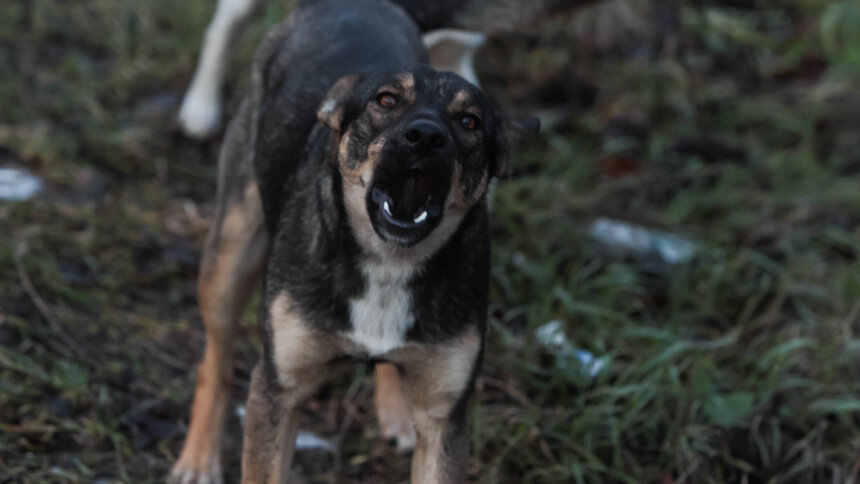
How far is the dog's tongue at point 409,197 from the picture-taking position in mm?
2896

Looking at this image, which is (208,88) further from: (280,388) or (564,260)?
(280,388)

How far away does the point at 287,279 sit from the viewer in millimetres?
3199

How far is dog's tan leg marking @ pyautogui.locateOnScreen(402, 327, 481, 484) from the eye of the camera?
3.11 metres

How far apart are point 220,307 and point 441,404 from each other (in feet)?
3.68

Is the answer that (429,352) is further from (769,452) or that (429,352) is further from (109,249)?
(109,249)

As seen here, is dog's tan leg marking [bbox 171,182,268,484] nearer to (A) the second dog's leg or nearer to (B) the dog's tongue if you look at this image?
(B) the dog's tongue

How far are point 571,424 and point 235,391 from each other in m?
1.38

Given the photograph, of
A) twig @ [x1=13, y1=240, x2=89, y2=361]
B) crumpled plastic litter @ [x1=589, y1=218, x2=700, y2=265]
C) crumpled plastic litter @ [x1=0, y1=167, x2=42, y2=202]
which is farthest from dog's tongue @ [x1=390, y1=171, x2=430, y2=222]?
crumpled plastic litter @ [x1=0, y1=167, x2=42, y2=202]

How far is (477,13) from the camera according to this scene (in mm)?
4336

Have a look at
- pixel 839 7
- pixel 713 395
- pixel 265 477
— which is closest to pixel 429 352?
pixel 265 477

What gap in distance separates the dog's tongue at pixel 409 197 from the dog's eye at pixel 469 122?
0.78ft

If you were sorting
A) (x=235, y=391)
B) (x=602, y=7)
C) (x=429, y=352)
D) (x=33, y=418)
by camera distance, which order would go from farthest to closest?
(x=602, y=7) → (x=235, y=391) → (x=33, y=418) → (x=429, y=352)

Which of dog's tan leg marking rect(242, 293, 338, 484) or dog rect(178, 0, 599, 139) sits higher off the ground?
dog rect(178, 0, 599, 139)

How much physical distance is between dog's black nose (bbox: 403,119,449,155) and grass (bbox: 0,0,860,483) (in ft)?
4.78
